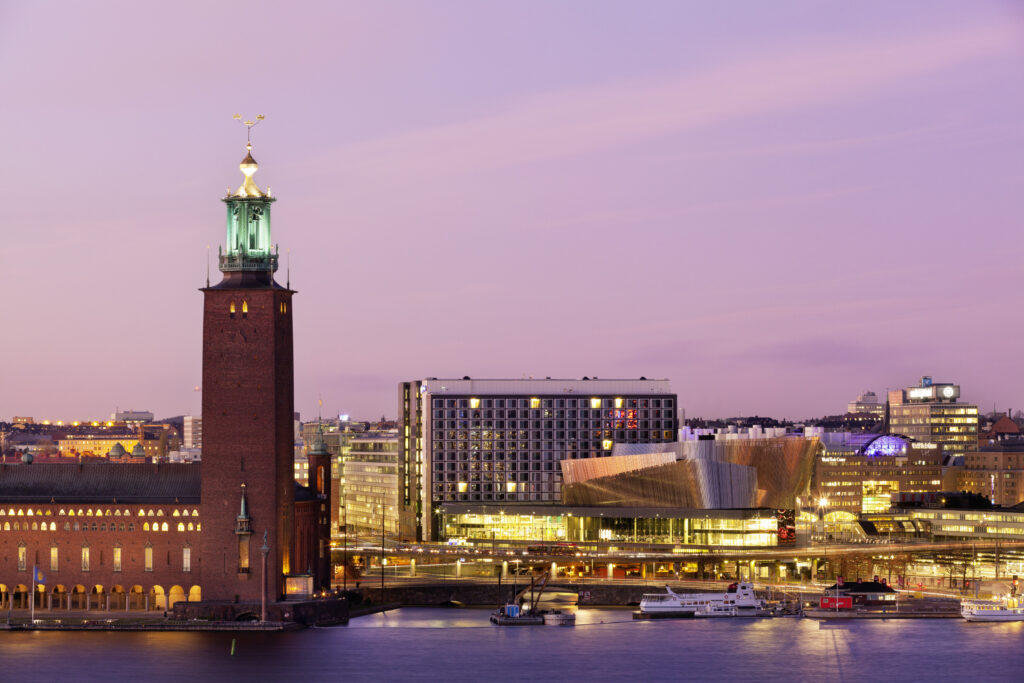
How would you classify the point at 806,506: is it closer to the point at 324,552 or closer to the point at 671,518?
the point at 671,518

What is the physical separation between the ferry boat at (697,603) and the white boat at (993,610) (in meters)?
13.3

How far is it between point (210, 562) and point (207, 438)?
→ 6.87 meters

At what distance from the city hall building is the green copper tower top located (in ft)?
0.25

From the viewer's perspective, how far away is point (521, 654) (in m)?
114

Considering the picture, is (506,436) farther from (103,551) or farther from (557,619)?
(103,551)

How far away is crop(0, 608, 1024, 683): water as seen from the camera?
104375mm

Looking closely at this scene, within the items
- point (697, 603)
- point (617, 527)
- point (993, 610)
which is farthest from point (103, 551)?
point (617, 527)

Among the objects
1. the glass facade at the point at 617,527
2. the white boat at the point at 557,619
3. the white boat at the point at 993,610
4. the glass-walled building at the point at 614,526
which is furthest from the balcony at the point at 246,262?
the glass facade at the point at 617,527

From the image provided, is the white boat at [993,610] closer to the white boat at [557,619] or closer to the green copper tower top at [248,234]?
the white boat at [557,619]

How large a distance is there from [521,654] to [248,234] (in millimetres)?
28140

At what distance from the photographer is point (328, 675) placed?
102500 millimetres

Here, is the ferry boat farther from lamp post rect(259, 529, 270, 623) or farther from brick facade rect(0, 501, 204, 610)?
brick facade rect(0, 501, 204, 610)

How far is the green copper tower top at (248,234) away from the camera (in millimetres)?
119250

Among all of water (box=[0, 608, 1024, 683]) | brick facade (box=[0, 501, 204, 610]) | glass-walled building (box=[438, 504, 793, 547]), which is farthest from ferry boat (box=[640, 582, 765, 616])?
brick facade (box=[0, 501, 204, 610])
